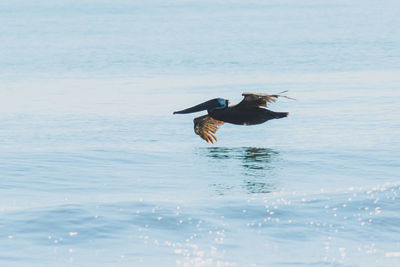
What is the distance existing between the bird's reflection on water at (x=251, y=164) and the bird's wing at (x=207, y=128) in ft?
0.78

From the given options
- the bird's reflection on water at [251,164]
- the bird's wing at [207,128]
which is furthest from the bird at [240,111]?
the bird's wing at [207,128]

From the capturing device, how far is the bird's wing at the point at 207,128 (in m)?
12.8

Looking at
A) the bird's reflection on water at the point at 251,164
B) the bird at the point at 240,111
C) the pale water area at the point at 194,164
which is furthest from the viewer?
the bird at the point at 240,111

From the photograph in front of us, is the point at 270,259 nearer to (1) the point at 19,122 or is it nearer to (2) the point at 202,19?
(1) the point at 19,122

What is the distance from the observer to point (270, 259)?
23.8ft

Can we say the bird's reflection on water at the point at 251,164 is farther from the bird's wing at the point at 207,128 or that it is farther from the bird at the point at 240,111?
the bird at the point at 240,111

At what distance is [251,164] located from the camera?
11.7m

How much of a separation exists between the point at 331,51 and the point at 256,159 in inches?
746

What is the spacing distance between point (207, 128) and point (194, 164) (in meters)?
1.18

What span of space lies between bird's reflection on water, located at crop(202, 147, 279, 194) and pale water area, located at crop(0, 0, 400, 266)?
4 centimetres

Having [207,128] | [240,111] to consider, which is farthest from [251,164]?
[207,128]

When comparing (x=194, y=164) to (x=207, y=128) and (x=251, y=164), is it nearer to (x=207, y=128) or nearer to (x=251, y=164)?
(x=251, y=164)

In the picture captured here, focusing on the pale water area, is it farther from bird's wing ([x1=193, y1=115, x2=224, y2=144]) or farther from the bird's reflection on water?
bird's wing ([x1=193, y1=115, x2=224, y2=144])

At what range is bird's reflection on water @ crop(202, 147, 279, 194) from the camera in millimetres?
10148
